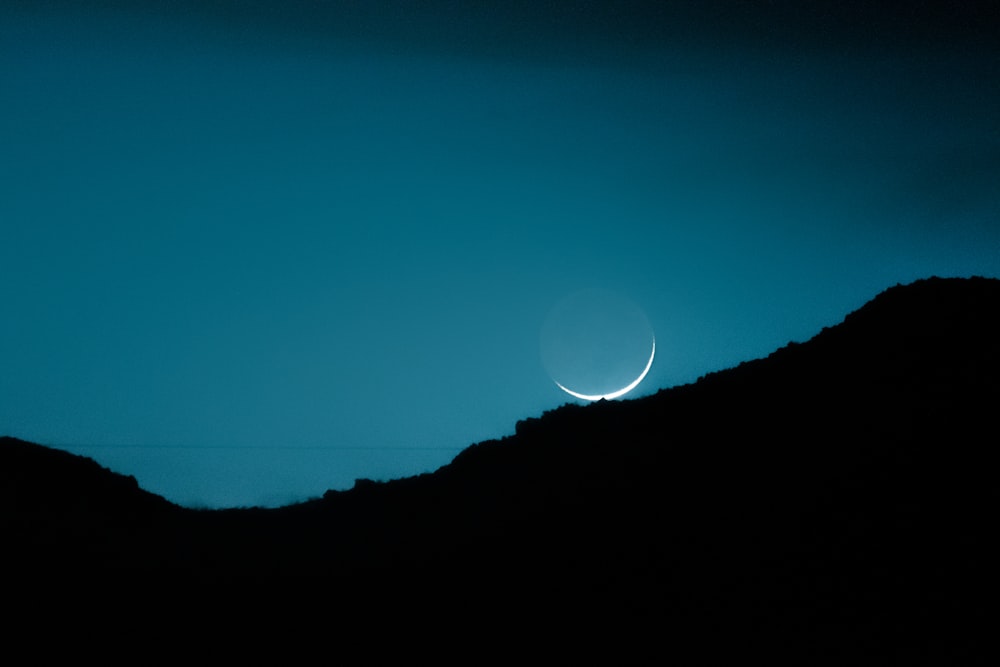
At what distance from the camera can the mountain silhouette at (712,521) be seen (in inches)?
693

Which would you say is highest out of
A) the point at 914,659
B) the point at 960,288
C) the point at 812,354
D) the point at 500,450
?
the point at 960,288

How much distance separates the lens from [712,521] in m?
21.2

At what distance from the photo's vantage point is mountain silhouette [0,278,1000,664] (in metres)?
17.6

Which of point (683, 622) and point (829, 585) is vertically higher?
point (829, 585)

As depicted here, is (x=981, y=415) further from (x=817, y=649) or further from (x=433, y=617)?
(x=433, y=617)

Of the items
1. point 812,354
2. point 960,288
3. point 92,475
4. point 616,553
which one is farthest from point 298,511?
point 960,288

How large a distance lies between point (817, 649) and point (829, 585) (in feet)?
7.00

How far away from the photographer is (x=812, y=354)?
28.2 meters

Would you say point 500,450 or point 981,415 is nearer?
point 981,415

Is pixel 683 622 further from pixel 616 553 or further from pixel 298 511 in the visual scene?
pixel 298 511

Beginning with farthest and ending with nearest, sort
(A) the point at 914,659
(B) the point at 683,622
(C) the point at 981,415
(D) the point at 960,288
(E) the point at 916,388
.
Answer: (D) the point at 960,288 → (E) the point at 916,388 → (C) the point at 981,415 → (B) the point at 683,622 → (A) the point at 914,659

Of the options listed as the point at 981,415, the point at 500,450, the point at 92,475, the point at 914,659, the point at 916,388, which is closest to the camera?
the point at 914,659

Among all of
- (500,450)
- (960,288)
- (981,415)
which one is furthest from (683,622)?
(960,288)

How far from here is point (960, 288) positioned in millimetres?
27750
